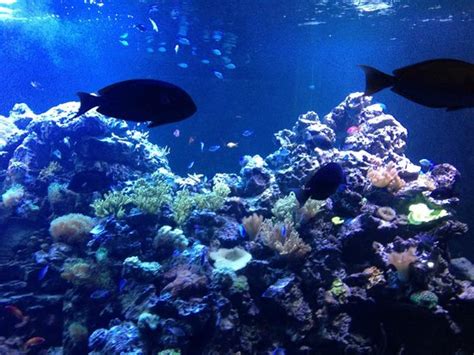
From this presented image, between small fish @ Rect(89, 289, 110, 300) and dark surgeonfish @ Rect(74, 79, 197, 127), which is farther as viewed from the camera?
small fish @ Rect(89, 289, 110, 300)

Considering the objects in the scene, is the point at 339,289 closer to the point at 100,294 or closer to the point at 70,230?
the point at 100,294

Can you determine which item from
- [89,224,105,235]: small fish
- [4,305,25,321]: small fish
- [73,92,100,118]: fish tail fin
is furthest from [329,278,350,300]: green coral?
[4,305,25,321]: small fish

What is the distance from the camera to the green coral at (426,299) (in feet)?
16.9

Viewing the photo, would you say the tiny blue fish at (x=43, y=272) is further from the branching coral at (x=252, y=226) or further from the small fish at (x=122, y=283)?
the branching coral at (x=252, y=226)

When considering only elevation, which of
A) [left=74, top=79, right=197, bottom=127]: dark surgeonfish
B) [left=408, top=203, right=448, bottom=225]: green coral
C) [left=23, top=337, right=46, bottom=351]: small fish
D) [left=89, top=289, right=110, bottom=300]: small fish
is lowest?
[left=23, top=337, right=46, bottom=351]: small fish

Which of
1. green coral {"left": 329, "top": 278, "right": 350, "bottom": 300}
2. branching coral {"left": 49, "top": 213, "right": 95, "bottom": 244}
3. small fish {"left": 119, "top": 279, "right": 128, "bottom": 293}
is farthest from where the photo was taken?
branching coral {"left": 49, "top": 213, "right": 95, "bottom": 244}

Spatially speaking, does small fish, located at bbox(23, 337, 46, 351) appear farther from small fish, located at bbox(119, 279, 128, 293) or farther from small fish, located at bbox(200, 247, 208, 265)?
small fish, located at bbox(200, 247, 208, 265)

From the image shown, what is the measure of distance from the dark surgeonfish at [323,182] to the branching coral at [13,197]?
319 inches

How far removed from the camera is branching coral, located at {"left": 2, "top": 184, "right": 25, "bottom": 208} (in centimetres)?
879

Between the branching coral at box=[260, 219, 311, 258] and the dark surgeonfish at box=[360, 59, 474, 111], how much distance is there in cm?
401

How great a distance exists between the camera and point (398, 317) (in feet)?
18.1

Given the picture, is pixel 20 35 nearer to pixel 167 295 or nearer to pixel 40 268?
pixel 40 268

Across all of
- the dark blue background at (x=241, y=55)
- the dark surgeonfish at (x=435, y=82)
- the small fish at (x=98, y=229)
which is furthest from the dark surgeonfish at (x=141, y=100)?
the dark blue background at (x=241, y=55)

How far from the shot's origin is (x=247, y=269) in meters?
5.96
